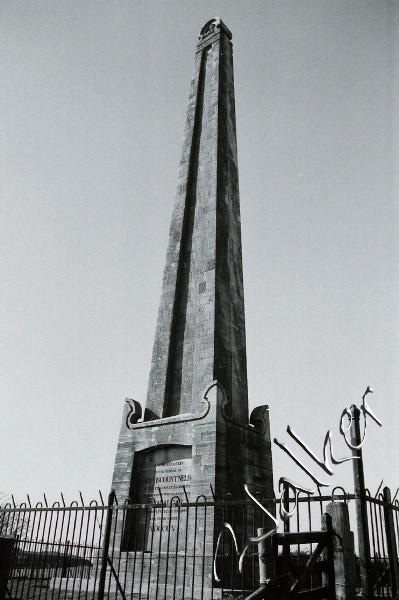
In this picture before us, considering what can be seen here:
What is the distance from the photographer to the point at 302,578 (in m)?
5.71

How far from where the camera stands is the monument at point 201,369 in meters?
11.4

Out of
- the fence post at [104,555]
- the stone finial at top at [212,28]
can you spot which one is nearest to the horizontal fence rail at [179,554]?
the fence post at [104,555]

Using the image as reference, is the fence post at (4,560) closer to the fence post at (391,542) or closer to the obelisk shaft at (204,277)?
the obelisk shaft at (204,277)

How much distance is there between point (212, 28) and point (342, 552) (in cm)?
1931

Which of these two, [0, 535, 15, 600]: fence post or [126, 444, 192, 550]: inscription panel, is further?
[126, 444, 192, 550]: inscription panel

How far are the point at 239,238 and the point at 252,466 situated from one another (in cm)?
678

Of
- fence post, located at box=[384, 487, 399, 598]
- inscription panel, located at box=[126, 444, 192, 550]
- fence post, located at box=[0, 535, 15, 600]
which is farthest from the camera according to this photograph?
inscription panel, located at box=[126, 444, 192, 550]

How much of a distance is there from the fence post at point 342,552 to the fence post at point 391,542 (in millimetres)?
1116

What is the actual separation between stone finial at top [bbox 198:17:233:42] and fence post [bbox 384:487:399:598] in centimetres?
1787

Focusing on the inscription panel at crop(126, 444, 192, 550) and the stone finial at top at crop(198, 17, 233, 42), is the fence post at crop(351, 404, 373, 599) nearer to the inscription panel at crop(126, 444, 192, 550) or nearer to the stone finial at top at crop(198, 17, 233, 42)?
the inscription panel at crop(126, 444, 192, 550)

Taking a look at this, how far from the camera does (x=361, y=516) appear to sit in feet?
21.9

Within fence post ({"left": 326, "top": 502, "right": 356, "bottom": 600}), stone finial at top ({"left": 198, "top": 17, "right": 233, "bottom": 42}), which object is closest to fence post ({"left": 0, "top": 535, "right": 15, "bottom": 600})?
fence post ({"left": 326, "top": 502, "right": 356, "bottom": 600})

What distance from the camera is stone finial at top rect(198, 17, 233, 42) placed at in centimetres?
1955

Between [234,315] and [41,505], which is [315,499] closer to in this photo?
[41,505]
